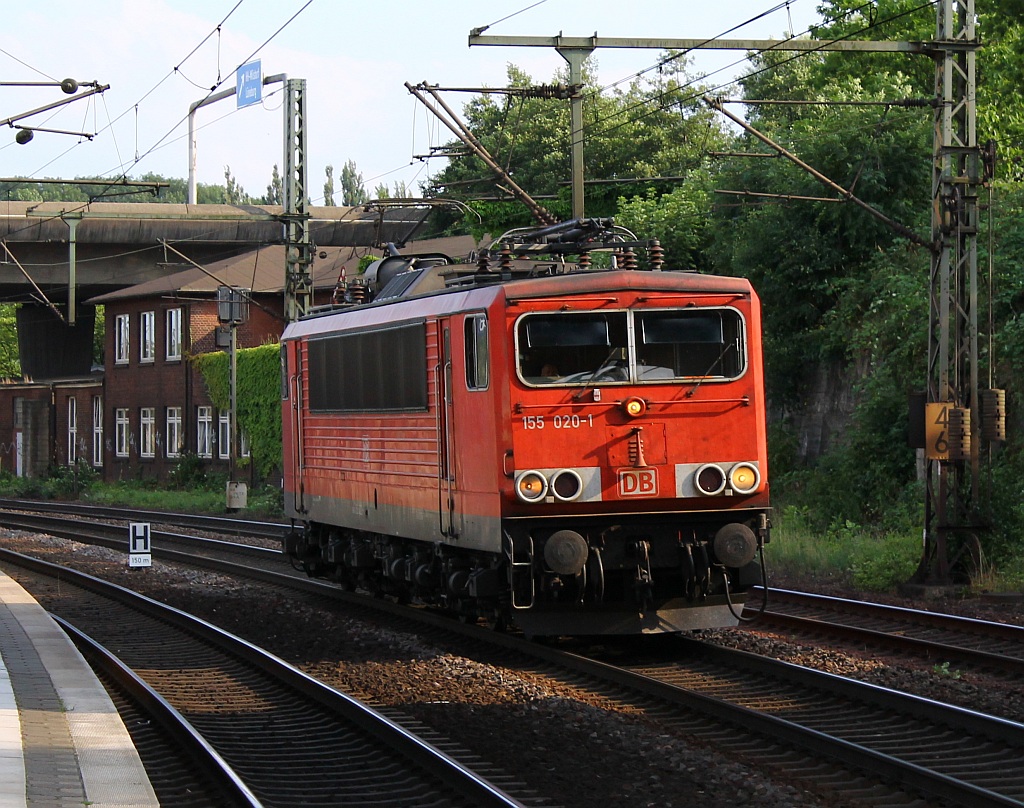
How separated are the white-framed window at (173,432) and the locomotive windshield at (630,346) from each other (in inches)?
1643

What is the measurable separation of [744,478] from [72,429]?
52.8 metres

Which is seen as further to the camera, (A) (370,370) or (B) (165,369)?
(B) (165,369)

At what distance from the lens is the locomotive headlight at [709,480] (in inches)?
472

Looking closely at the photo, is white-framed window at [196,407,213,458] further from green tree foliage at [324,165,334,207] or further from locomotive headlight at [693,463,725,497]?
green tree foliage at [324,165,334,207]

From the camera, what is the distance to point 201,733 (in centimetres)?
1004

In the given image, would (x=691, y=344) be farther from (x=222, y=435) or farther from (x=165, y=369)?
(x=165, y=369)

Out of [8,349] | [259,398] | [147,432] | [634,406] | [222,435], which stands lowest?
[634,406]

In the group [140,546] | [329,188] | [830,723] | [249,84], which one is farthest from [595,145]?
[329,188]

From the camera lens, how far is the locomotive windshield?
12039 millimetres

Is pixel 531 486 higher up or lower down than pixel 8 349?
lower down

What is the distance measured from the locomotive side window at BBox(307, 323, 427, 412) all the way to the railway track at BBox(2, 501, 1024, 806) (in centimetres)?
291

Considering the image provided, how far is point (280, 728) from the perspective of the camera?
33.6ft

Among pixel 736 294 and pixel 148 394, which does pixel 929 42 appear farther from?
pixel 148 394

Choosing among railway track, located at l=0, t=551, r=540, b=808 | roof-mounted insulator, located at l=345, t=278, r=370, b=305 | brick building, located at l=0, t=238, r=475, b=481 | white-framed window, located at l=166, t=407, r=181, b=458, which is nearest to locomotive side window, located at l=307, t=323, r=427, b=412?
roof-mounted insulator, located at l=345, t=278, r=370, b=305
